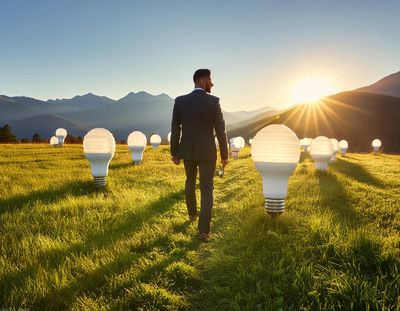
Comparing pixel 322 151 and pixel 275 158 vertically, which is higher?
pixel 275 158

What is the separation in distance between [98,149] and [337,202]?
662 centimetres

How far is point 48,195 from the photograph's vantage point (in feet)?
31.4

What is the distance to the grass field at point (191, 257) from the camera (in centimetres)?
414

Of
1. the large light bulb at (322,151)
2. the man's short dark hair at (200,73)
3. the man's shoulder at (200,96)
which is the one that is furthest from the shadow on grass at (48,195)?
the large light bulb at (322,151)

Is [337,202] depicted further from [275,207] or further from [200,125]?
[200,125]

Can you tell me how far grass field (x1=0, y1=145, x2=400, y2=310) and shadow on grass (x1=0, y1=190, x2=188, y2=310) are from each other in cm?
2

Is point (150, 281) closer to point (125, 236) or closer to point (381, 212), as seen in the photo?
point (125, 236)

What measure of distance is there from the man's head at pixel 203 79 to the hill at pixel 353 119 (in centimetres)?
10121

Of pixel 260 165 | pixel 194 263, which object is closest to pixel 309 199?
pixel 260 165

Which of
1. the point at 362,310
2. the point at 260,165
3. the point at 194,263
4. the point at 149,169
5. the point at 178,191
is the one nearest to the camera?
the point at 362,310

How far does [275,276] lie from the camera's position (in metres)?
4.62

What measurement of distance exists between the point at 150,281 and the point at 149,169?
458 inches

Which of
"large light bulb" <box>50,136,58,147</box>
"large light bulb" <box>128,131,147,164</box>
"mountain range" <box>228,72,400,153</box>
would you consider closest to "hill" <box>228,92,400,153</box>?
"mountain range" <box>228,72,400,153</box>

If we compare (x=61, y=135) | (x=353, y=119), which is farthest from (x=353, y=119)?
(x=61, y=135)
